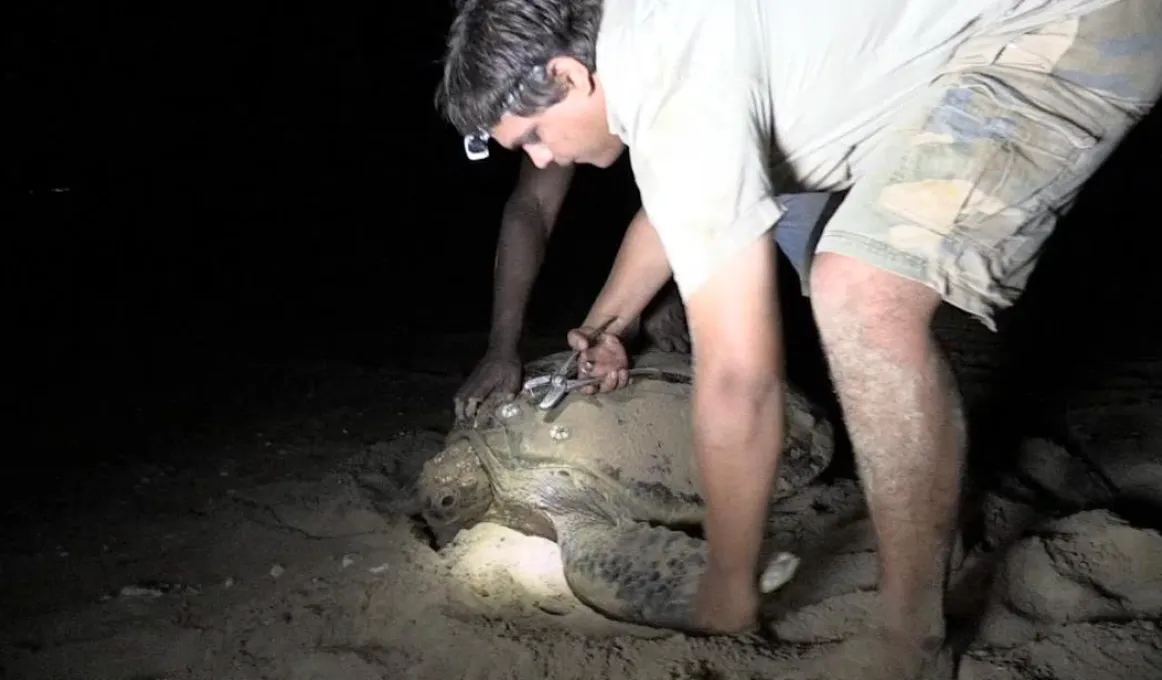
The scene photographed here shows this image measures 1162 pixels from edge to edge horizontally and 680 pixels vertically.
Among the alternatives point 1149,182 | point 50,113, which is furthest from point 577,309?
point 50,113

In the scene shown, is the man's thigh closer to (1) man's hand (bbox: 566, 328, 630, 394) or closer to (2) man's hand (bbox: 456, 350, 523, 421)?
(1) man's hand (bbox: 566, 328, 630, 394)

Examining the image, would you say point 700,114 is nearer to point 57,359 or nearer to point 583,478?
point 583,478

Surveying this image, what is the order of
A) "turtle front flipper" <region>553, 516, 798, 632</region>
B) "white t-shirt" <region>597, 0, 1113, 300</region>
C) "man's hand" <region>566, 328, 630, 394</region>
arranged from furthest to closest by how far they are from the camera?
"man's hand" <region>566, 328, 630, 394</region> → "turtle front flipper" <region>553, 516, 798, 632</region> → "white t-shirt" <region>597, 0, 1113, 300</region>

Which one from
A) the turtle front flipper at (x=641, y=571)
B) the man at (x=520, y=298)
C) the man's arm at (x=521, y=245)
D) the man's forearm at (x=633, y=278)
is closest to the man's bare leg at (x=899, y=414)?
the turtle front flipper at (x=641, y=571)

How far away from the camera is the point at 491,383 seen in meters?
2.19

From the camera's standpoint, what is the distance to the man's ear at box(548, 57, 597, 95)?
1.22 m

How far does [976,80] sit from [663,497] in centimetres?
113

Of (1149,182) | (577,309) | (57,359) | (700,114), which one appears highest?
(700,114)

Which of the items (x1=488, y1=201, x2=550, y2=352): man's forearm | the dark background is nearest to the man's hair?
(x1=488, y1=201, x2=550, y2=352): man's forearm

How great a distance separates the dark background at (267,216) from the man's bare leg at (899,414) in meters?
1.72

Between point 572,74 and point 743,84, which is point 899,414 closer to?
point 743,84

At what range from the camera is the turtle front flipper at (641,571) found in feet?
5.01

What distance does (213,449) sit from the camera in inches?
97.5

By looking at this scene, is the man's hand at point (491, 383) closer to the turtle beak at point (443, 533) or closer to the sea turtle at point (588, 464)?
the sea turtle at point (588, 464)
